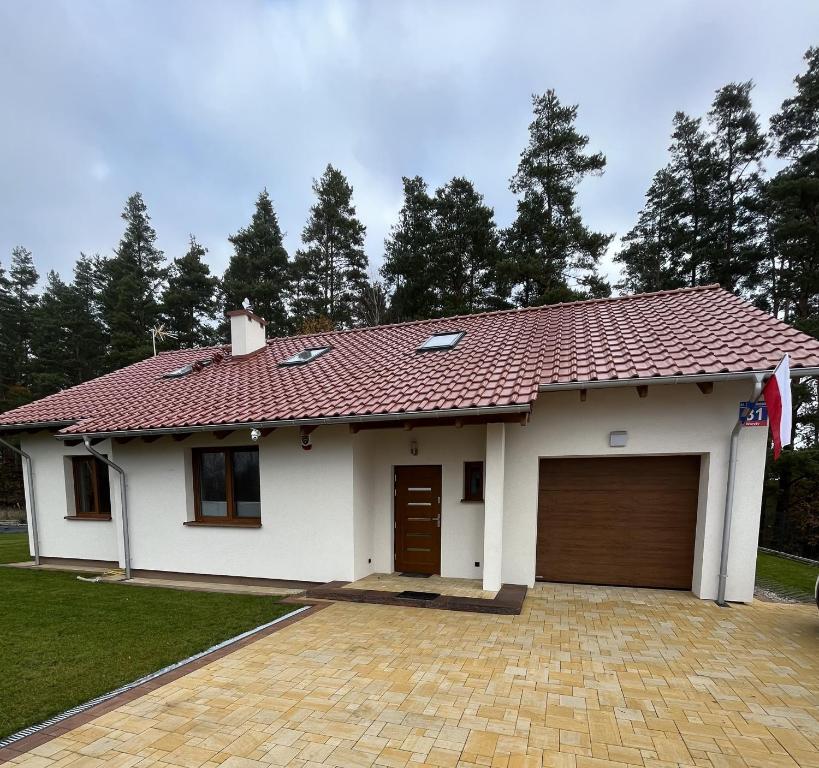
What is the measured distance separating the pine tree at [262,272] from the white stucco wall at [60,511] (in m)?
13.3

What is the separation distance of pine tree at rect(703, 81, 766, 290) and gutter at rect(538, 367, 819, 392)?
16.0 meters

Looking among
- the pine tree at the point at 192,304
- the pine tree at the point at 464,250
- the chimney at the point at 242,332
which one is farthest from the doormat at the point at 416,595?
the pine tree at the point at 192,304

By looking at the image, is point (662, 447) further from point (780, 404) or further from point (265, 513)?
point (265, 513)

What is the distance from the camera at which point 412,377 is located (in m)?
6.61

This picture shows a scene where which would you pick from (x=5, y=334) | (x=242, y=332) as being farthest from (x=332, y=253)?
(x=5, y=334)

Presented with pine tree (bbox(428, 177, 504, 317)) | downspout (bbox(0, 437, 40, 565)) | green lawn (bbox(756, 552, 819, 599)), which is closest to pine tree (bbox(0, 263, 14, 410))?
downspout (bbox(0, 437, 40, 565))

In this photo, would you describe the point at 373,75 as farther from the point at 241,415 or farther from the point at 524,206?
the point at 241,415

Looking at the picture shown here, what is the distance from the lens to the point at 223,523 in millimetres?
6922

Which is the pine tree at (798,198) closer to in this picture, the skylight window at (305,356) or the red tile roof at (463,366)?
the red tile roof at (463,366)

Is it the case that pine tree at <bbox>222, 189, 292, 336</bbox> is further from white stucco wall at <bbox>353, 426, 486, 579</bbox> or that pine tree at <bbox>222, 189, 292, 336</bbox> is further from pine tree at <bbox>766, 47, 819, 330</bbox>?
pine tree at <bbox>766, 47, 819, 330</bbox>

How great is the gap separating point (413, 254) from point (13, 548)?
700 inches

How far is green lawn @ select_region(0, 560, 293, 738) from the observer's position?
3.48 m

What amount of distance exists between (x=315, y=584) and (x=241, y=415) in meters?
3.02

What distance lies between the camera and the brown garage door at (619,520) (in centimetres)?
590
